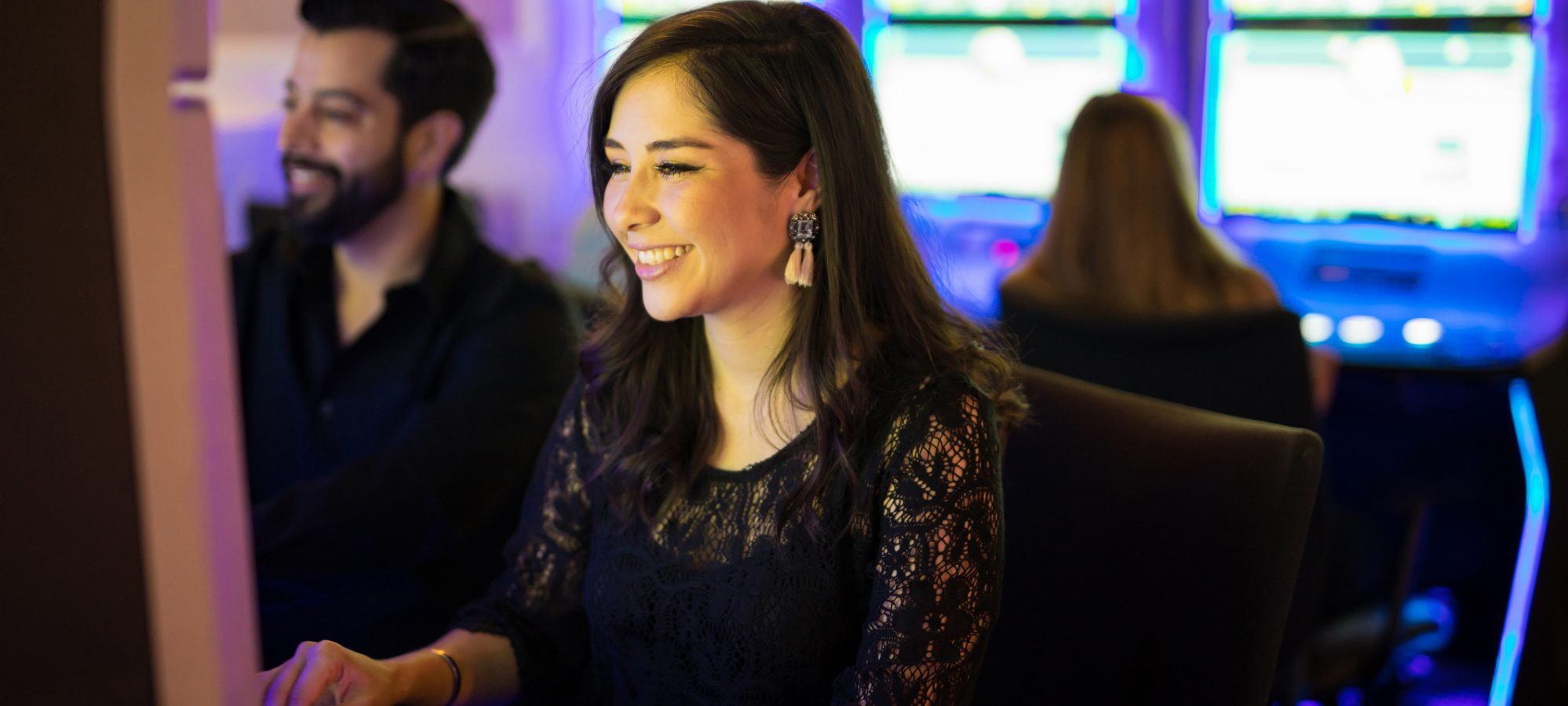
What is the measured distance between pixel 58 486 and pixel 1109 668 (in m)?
0.95

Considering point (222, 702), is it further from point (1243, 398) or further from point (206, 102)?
point (1243, 398)

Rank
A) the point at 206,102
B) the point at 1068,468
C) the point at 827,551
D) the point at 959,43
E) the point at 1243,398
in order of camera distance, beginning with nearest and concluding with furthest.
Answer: the point at 206,102
the point at 827,551
the point at 1068,468
the point at 1243,398
the point at 959,43

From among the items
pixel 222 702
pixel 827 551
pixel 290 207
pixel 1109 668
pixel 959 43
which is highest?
pixel 959 43

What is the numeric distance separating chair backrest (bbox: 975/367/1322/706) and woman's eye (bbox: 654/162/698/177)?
43 cm

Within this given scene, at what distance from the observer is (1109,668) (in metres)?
1.22

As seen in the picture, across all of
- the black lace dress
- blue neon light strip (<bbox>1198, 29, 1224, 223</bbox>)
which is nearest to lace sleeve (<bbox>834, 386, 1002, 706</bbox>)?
the black lace dress

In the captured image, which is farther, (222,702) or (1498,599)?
(1498,599)

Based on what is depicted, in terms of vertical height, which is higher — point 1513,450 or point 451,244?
point 451,244

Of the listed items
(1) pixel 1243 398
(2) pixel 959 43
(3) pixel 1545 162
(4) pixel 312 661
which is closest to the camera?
(4) pixel 312 661

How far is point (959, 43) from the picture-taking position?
11.1 ft

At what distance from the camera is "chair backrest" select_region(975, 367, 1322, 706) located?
1092mm

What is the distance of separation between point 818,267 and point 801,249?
0.03 meters

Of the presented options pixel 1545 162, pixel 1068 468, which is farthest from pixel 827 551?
pixel 1545 162

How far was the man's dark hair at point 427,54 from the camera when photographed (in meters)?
1.89
